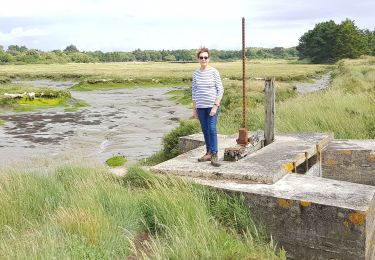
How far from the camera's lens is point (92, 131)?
75.9 ft

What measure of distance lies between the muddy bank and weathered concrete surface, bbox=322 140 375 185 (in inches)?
272

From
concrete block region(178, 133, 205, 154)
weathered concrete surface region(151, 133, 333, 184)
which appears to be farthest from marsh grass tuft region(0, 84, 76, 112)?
weathered concrete surface region(151, 133, 333, 184)

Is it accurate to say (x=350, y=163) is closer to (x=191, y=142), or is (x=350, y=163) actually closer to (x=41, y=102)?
(x=191, y=142)

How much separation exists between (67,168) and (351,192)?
442cm

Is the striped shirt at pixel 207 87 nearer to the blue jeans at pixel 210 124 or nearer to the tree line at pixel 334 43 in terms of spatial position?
the blue jeans at pixel 210 124

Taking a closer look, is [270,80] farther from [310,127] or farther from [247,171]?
[310,127]

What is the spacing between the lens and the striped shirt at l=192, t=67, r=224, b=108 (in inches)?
285

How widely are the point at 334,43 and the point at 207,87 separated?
9010 centimetres

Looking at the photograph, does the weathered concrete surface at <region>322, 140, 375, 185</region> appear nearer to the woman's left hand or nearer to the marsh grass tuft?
the woman's left hand

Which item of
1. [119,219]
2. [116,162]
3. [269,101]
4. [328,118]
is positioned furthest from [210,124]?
[116,162]

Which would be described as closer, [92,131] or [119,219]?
[119,219]

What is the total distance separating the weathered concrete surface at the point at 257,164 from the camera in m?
6.65

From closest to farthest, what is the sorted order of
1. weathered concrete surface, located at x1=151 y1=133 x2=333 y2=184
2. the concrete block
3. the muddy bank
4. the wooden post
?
1. weathered concrete surface, located at x1=151 y1=133 x2=333 y2=184
2. the wooden post
3. the concrete block
4. the muddy bank

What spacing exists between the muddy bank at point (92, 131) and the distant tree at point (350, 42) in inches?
2332
